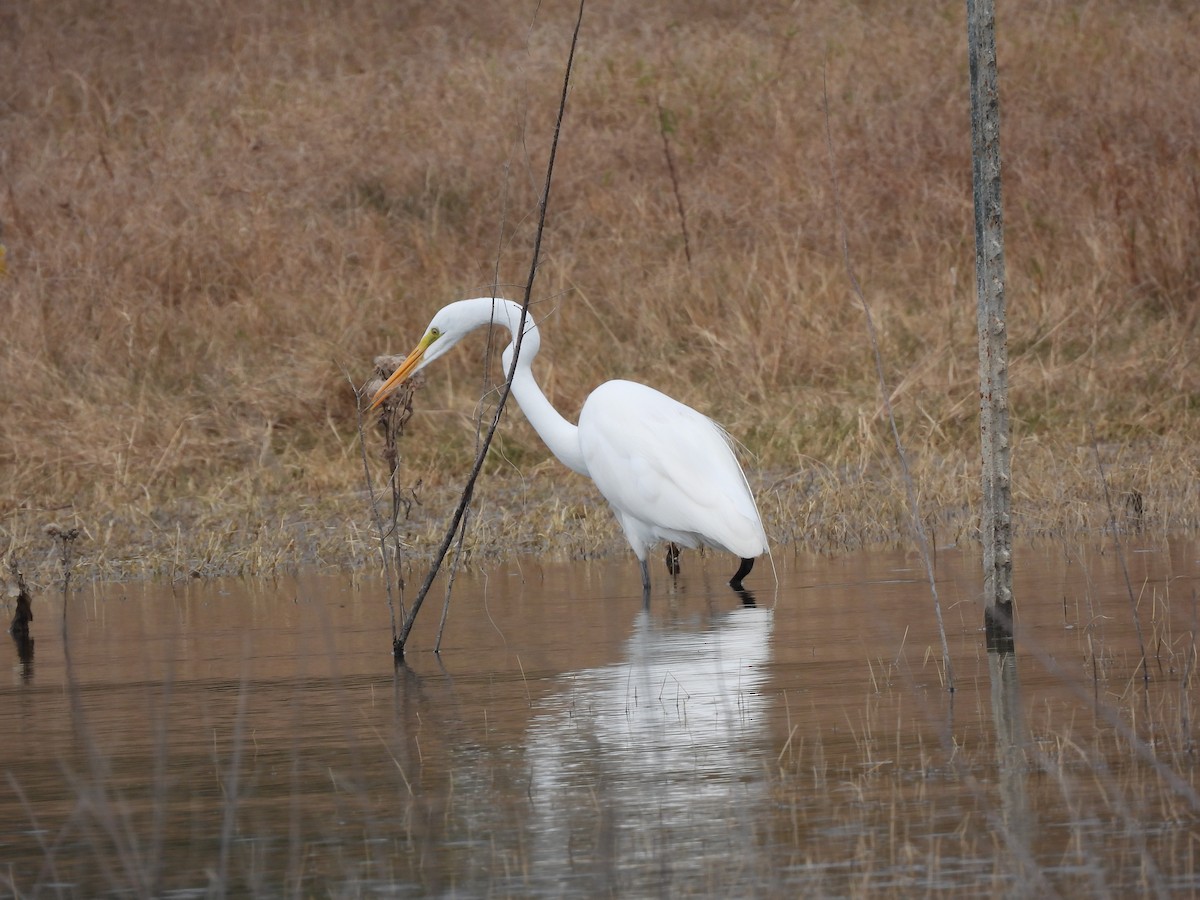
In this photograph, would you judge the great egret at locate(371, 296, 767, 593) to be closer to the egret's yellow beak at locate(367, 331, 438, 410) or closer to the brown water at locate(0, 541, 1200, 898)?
the brown water at locate(0, 541, 1200, 898)

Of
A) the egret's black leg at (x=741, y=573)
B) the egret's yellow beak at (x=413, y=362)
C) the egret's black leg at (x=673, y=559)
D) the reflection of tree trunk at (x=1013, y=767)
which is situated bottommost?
the reflection of tree trunk at (x=1013, y=767)

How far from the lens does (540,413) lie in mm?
8250

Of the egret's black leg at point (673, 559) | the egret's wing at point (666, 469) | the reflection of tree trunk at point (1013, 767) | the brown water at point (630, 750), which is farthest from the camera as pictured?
the egret's black leg at point (673, 559)

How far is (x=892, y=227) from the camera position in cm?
1466

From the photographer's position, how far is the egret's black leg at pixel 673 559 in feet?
26.8

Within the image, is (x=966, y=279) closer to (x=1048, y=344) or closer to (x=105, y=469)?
(x=1048, y=344)

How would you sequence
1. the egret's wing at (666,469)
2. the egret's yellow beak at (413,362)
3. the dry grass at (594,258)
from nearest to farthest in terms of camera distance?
the egret's wing at (666,469), the egret's yellow beak at (413,362), the dry grass at (594,258)

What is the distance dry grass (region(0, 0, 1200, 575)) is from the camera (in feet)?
33.7

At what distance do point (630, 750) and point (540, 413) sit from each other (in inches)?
159

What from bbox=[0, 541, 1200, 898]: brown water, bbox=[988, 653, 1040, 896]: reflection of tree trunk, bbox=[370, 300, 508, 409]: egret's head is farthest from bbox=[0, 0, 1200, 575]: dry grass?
bbox=[988, 653, 1040, 896]: reflection of tree trunk

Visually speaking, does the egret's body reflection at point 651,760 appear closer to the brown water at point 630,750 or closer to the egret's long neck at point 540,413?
the brown water at point 630,750

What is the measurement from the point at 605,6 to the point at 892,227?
856cm

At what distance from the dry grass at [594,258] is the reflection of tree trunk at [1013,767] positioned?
3494 millimetres

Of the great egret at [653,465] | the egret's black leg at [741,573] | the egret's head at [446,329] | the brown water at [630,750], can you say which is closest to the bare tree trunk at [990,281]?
the brown water at [630,750]
